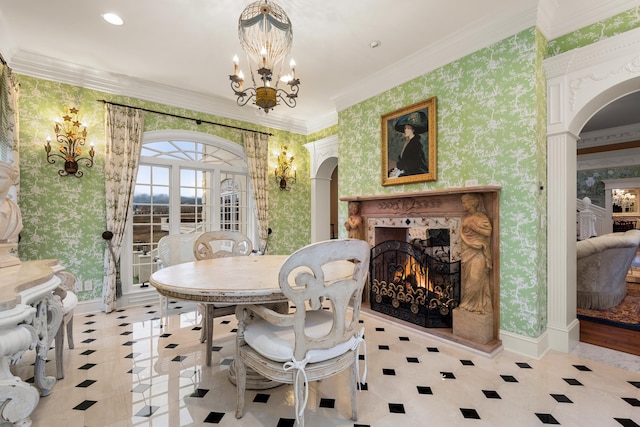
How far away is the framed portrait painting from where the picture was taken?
329 centimetres

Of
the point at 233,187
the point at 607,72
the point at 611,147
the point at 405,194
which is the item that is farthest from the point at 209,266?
the point at 611,147

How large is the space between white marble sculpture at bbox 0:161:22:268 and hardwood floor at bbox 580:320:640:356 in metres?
4.86

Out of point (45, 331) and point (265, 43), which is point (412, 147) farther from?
point (45, 331)

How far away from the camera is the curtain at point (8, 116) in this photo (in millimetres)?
2879

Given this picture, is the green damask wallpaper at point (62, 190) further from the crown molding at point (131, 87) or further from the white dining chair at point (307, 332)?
the white dining chair at point (307, 332)

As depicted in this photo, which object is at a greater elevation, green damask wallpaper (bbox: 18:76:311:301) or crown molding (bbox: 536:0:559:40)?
crown molding (bbox: 536:0:559:40)

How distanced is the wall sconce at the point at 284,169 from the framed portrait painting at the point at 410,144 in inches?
88.0

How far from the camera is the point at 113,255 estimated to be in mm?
3754

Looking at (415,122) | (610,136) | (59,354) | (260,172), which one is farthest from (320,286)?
(610,136)

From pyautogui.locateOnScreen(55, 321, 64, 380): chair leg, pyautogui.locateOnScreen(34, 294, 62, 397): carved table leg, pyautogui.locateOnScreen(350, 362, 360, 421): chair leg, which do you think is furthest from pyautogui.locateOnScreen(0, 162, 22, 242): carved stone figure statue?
pyautogui.locateOnScreen(350, 362, 360, 421): chair leg

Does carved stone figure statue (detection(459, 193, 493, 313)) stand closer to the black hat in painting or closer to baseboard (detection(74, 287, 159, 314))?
the black hat in painting

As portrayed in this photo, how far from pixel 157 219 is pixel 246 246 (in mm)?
2043

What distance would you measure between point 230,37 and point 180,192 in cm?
248

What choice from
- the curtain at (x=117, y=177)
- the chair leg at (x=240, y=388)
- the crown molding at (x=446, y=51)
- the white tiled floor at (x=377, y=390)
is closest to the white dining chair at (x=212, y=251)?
the white tiled floor at (x=377, y=390)
